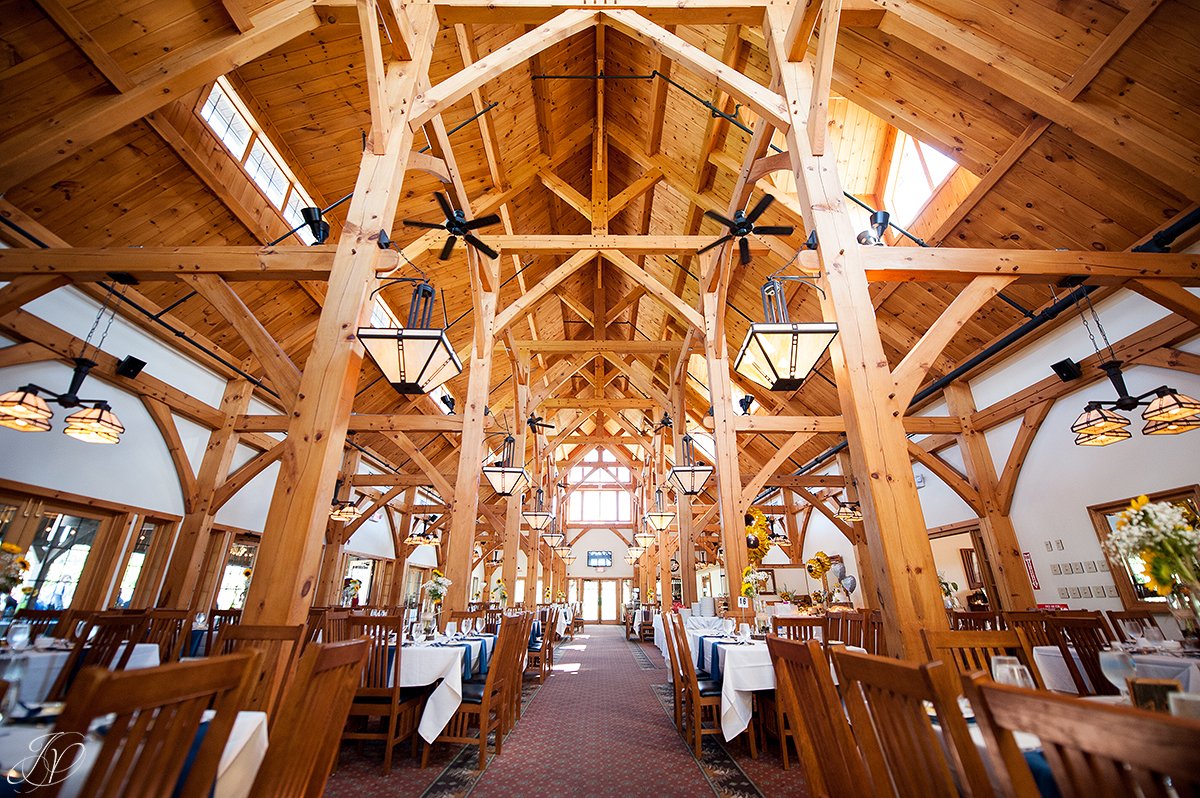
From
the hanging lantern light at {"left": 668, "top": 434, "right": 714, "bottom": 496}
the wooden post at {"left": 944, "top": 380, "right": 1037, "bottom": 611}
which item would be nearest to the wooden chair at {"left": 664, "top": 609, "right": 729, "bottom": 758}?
the hanging lantern light at {"left": 668, "top": 434, "right": 714, "bottom": 496}

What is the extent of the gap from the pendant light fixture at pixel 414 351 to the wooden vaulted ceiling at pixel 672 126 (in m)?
2.38

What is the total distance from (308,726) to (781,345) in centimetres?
294

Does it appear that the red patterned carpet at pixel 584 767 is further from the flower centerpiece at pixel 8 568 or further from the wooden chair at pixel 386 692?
the flower centerpiece at pixel 8 568

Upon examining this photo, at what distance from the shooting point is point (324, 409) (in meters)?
2.67

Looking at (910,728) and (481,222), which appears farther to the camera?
(481,222)

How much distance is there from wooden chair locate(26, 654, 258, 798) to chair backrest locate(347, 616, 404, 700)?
235cm

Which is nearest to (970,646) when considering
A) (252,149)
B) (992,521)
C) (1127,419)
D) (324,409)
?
(324,409)

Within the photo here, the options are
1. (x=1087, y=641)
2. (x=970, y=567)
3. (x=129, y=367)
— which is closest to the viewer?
(x=1087, y=641)

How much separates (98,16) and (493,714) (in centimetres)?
612

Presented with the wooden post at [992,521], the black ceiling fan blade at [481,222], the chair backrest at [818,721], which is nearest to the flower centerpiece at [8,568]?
the black ceiling fan blade at [481,222]

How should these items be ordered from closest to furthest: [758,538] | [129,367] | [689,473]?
[129,367] < [689,473] < [758,538]

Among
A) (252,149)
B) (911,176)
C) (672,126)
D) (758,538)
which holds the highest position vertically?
(672,126)

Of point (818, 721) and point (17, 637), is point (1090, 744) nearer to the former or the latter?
point (818, 721)

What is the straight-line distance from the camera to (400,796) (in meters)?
2.77
